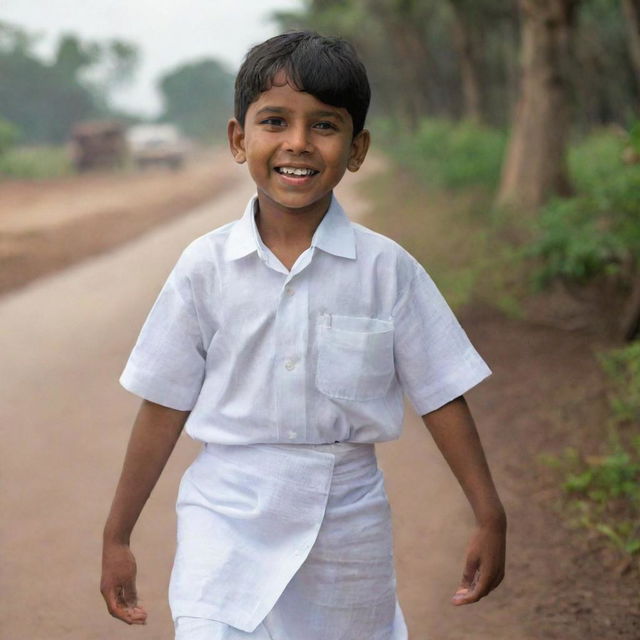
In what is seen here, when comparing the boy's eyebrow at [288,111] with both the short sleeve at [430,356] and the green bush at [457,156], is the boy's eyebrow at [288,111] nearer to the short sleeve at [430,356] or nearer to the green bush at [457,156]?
the short sleeve at [430,356]

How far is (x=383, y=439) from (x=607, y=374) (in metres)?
3.99

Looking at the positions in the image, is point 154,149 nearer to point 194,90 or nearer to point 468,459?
point 468,459

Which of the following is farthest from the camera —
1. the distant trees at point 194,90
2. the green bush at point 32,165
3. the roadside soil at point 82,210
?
the distant trees at point 194,90

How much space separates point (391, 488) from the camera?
4.80 metres

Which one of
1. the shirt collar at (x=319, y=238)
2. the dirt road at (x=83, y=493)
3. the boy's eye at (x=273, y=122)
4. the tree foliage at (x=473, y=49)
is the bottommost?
the dirt road at (x=83, y=493)

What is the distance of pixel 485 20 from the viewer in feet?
72.5

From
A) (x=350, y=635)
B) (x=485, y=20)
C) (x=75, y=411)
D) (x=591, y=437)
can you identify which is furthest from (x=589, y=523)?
(x=485, y=20)

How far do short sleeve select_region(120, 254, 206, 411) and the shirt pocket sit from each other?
10.9 inches

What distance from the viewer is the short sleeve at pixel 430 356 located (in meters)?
2.21

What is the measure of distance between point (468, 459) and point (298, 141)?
2.51 ft

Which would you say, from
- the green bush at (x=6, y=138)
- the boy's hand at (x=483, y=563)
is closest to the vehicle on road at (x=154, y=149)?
the green bush at (x=6, y=138)

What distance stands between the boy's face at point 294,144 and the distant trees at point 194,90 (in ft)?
285

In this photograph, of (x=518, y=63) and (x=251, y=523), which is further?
(x=518, y=63)

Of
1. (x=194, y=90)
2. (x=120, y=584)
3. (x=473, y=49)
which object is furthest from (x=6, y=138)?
(x=194, y=90)
